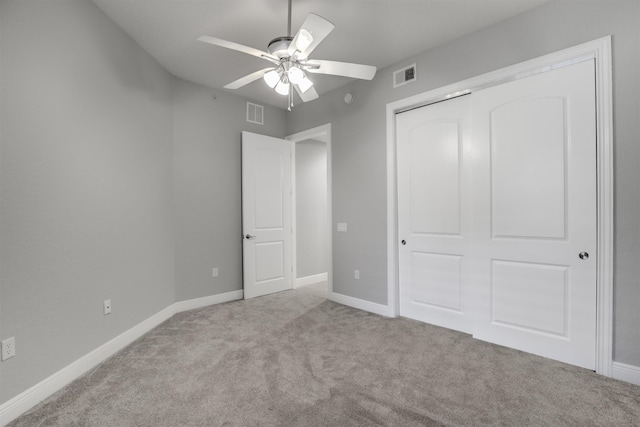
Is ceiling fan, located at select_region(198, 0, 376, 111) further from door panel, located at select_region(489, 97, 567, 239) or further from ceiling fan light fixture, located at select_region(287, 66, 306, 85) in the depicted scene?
door panel, located at select_region(489, 97, 567, 239)

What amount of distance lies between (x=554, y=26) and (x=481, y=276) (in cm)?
207

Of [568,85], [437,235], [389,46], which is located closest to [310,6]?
[389,46]

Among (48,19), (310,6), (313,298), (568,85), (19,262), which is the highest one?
(310,6)

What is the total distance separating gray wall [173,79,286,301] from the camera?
3.80 meters

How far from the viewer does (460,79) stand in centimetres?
295

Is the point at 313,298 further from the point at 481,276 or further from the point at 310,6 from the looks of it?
the point at 310,6

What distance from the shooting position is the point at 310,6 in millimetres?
2463

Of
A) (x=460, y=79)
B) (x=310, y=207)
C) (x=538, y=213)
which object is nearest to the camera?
(x=538, y=213)

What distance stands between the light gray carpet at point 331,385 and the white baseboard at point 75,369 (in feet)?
0.20

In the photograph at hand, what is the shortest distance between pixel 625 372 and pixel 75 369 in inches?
149

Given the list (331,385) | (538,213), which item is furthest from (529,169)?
(331,385)

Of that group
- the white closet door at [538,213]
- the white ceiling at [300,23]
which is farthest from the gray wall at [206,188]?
the white closet door at [538,213]

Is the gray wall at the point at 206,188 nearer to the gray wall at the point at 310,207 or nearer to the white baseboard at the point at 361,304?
the gray wall at the point at 310,207

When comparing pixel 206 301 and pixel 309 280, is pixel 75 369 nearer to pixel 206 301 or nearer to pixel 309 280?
pixel 206 301
